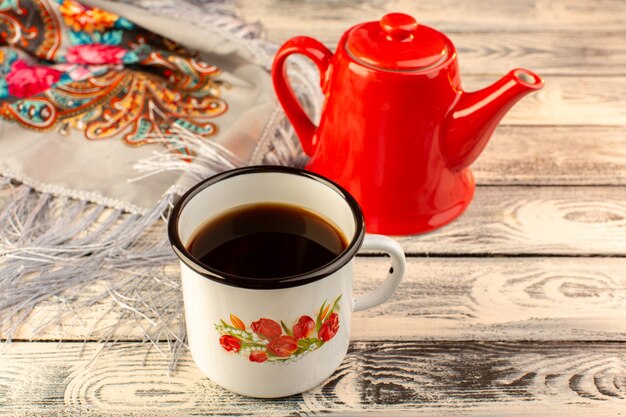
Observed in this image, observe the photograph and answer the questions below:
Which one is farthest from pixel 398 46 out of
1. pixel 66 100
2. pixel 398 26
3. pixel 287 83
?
pixel 66 100

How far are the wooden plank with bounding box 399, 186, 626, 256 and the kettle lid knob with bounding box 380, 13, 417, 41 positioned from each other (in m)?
0.21

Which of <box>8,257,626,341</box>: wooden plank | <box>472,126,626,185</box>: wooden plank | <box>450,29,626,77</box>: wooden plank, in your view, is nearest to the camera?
<box>8,257,626,341</box>: wooden plank

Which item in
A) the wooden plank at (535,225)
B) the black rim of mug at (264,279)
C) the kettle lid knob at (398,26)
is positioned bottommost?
the wooden plank at (535,225)

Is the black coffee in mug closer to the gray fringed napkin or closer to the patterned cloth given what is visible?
the gray fringed napkin

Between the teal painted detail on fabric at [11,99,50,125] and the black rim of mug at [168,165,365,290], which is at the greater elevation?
the black rim of mug at [168,165,365,290]

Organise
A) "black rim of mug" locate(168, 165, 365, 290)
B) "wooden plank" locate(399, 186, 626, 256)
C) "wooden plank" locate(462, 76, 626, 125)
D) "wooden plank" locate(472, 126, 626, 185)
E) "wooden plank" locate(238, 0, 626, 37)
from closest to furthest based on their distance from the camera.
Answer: "black rim of mug" locate(168, 165, 365, 290)
"wooden plank" locate(399, 186, 626, 256)
"wooden plank" locate(472, 126, 626, 185)
"wooden plank" locate(462, 76, 626, 125)
"wooden plank" locate(238, 0, 626, 37)

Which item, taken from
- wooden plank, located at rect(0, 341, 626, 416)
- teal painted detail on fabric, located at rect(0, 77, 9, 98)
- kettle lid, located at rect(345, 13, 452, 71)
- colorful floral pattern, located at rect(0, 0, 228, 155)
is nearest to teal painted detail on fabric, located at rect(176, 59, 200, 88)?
colorful floral pattern, located at rect(0, 0, 228, 155)

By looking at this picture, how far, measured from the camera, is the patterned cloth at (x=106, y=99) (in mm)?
896

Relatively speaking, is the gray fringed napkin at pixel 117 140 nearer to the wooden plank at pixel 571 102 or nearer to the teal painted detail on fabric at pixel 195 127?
the teal painted detail on fabric at pixel 195 127

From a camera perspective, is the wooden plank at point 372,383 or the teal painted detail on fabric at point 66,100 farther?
the teal painted detail on fabric at point 66,100

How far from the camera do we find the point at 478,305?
0.75 metres

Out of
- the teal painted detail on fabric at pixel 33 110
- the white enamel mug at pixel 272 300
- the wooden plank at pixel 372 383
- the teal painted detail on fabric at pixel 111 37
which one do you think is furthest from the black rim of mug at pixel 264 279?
the teal painted detail on fabric at pixel 111 37

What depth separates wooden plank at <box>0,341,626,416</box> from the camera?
2.12ft

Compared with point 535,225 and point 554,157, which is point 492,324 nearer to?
point 535,225
